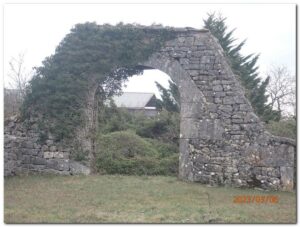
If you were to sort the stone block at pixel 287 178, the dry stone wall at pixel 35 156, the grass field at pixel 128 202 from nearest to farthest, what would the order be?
the grass field at pixel 128 202, the stone block at pixel 287 178, the dry stone wall at pixel 35 156

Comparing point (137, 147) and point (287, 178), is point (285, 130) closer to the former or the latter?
point (287, 178)

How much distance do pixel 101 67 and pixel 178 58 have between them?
1.99 m

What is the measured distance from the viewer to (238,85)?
32.8ft

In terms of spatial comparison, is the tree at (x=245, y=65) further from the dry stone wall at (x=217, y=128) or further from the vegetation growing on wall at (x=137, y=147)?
the dry stone wall at (x=217, y=128)

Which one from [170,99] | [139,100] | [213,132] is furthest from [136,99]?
[213,132]

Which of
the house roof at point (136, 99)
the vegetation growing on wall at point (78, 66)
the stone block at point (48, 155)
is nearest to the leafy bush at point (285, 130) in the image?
the vegetation growing on wall at point (78, 66)

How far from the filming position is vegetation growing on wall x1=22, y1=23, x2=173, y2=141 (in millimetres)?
10594

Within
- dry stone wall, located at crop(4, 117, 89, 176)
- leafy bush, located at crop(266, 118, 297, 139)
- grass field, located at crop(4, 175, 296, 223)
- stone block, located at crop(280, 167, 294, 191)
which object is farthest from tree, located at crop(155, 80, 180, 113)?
stone block, located at crop(280, 167, 294, 191)

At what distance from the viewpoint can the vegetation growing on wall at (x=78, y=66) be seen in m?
10.6

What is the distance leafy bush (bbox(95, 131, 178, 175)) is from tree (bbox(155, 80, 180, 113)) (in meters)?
8.99

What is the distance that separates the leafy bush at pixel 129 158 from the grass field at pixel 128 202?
1.39 meters

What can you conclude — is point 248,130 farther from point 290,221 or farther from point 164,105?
point 164,105

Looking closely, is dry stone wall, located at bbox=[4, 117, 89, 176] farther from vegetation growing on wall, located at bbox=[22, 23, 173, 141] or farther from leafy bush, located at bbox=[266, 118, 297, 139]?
leafy bush, located at bbox=[266, 118, 297, 139]

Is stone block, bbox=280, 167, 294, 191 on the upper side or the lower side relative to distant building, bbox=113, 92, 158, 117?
lower
